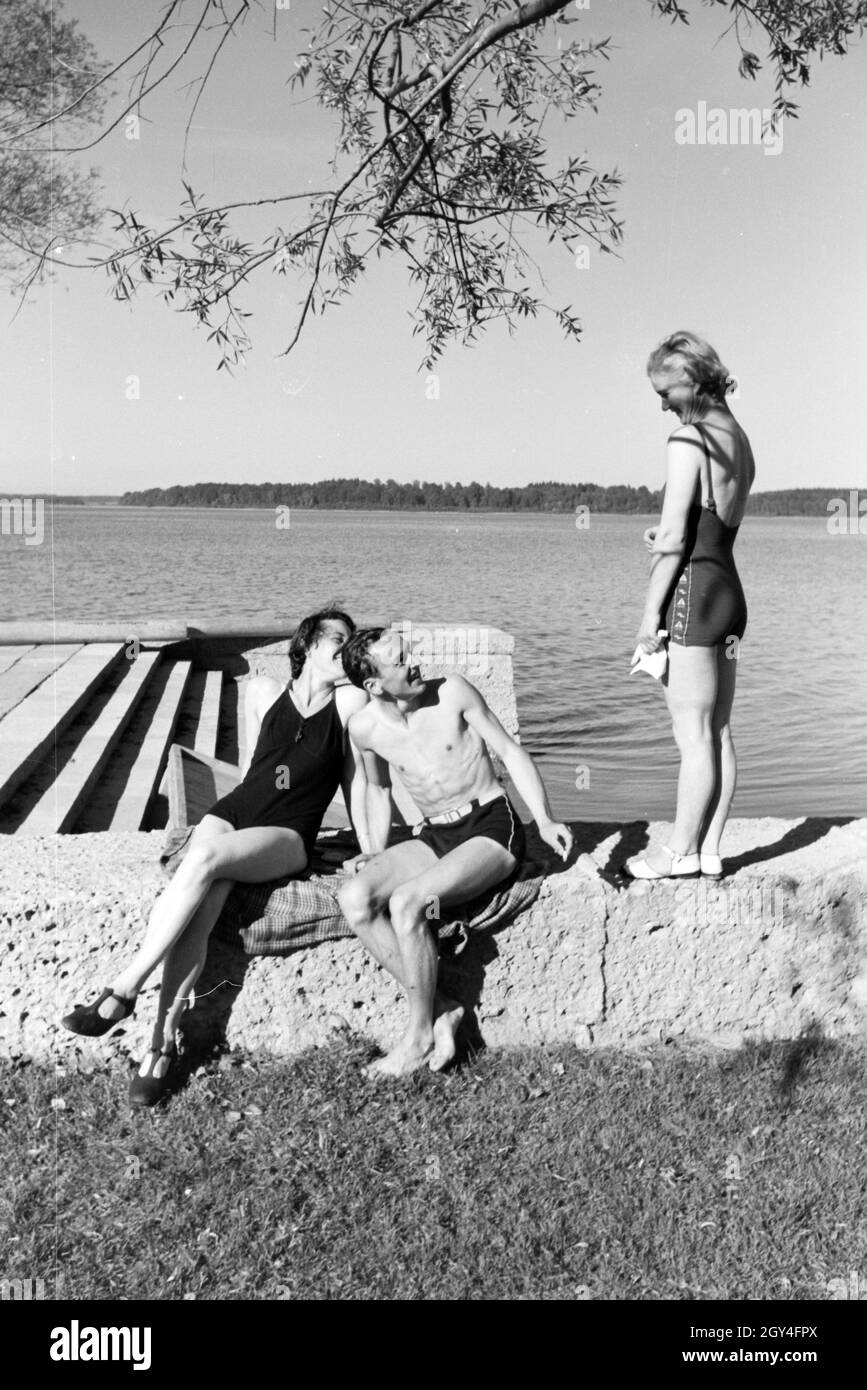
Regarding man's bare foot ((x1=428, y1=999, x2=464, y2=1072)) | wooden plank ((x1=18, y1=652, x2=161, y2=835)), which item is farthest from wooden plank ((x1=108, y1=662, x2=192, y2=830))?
man's bare foot ((x1=428, y1=999, x2=464, y2=1072))

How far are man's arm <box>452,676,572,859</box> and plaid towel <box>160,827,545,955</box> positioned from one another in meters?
0.24

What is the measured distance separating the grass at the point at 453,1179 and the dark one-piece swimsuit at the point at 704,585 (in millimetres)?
1395

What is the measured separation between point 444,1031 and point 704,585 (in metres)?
1.66

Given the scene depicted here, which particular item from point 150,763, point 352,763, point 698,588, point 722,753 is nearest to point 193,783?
point 352,763

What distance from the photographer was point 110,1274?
2.85 m

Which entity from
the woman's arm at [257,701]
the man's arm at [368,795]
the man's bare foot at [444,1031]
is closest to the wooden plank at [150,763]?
the woman's arm at [257,701]

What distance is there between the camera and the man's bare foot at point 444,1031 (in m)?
3.71

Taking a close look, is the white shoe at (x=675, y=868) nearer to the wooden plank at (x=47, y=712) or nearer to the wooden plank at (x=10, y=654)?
the wooden plank at (x=47, y=712)

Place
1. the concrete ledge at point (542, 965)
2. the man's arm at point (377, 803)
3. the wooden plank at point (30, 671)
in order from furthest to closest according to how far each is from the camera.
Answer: the wooden plank at point (30, 671)
the man's arm at point (377, 803)
the concrete ledge at point (542, 965)

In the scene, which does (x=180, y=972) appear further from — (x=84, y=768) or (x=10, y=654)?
(x=10, y=654)

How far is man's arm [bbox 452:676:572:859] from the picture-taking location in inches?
145

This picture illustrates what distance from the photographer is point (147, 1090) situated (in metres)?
3.53

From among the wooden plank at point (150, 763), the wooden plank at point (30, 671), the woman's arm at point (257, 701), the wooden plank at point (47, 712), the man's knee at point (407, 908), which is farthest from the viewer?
the wooden plank at point (30, 671)
